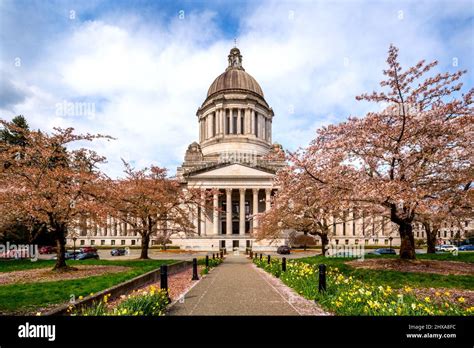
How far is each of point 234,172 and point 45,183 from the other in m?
49.2

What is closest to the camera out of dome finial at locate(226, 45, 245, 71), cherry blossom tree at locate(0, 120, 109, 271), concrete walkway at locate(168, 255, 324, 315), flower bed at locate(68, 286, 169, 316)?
flower bed at locate(68, 286, 169, 316)

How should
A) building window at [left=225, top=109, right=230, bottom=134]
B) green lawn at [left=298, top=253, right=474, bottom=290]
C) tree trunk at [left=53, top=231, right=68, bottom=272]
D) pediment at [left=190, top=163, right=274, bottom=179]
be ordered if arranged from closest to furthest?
1. green lawn at [left=298, top=253, right=474, bottom=290]
2. tree trunk at [left=53, top=231, right=68, bottom=272]
3. pediment at [left=190, top=163, right=274, bottom=179]
4. building window at [left=225, top=109, right=230, bottom=134]

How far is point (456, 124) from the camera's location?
43.8 feet

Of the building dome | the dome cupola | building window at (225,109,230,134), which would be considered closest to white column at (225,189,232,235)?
the dome cupola

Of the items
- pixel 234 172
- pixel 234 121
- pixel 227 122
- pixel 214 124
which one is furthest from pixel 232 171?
pixel 214 124

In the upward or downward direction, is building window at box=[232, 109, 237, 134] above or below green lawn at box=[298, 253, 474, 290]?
above

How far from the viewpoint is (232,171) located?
64.9 m

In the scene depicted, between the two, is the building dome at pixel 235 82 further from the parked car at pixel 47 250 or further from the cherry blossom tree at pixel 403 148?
the cherry blossom tree at pixel 403 148

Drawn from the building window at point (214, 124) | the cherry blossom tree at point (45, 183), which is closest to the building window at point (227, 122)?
the building window at point (214, 124)

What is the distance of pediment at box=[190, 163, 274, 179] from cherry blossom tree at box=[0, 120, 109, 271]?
4624cm

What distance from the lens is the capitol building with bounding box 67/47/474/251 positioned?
210ft

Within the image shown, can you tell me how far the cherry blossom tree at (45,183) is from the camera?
53.7 ft

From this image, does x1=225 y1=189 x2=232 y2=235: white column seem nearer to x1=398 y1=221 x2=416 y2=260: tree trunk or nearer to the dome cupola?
the dome cupola

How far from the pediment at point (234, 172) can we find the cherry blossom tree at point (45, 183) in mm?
46245
